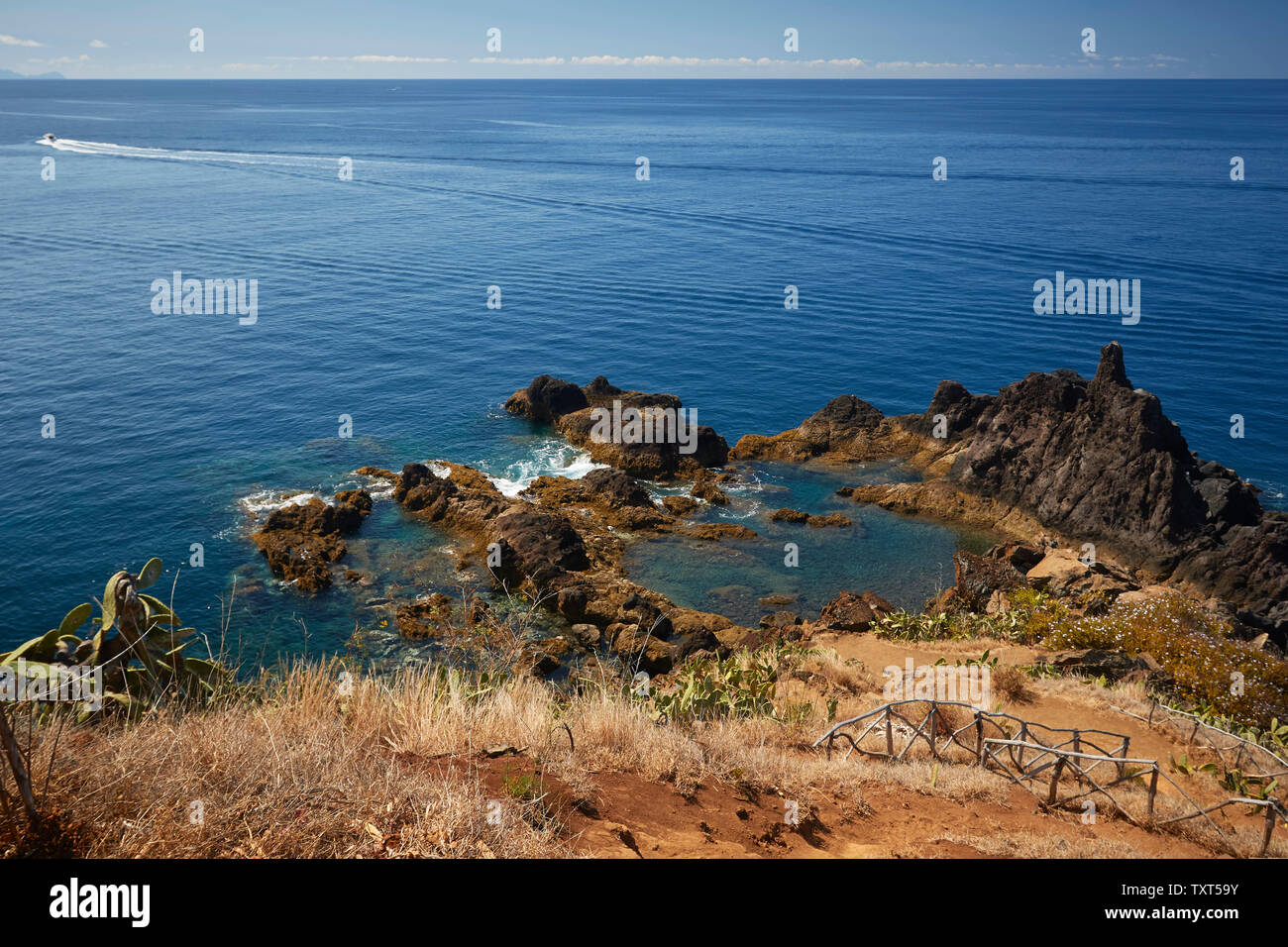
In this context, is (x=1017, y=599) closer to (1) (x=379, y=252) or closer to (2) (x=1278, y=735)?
(2) (x=1278, y=735)

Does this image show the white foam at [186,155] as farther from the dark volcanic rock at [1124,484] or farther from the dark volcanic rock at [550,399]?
the dark volcanic rock at [1124,484]

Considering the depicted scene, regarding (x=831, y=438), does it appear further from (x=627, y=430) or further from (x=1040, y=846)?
(x=1040, y=846)

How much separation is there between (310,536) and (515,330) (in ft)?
91.2

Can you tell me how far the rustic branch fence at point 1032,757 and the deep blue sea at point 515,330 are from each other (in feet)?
36.1

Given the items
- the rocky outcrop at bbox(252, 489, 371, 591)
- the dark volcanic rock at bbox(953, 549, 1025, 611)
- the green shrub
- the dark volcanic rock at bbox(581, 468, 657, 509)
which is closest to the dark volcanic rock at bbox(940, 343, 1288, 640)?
the green shrub

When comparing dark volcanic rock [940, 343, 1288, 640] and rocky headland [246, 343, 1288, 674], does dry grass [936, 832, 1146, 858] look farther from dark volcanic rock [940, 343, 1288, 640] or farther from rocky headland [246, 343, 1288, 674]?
dark volcanic rock [940, 343, 1288, 640]

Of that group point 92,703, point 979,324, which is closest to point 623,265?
point 979,324

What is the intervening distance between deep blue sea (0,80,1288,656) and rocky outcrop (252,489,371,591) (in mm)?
750

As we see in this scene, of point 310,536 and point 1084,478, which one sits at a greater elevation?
point 1084,478

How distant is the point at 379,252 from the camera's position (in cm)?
7169

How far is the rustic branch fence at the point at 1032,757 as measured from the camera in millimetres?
9953

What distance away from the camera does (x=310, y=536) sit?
30.9 meters

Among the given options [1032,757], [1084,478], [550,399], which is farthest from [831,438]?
[1032,757]

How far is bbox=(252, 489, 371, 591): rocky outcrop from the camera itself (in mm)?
28922
